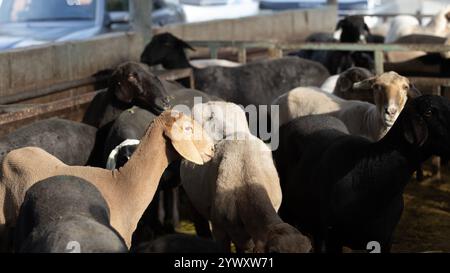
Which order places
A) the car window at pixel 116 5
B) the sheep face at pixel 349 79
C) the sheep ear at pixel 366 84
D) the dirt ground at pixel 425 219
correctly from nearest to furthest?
the dirt ground at pixel 425 219 → the sheep ear at pixel 366 84 → the sheep face at pixel 349 79 → the car window at pixel 116 5

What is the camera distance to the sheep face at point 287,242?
16.7 ft

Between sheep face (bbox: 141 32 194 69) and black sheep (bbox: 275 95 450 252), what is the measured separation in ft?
16.5

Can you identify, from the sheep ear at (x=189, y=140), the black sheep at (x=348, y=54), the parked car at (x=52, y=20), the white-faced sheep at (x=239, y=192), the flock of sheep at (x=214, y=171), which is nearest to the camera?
the flock of sheep at (x=214, y=171)

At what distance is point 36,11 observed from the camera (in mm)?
14148

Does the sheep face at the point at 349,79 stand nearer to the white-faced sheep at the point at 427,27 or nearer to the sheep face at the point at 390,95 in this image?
the sheep face at the point at 390,95

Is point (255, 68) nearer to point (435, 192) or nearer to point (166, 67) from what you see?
point (166, 67)

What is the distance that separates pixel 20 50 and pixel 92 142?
2.88 metres

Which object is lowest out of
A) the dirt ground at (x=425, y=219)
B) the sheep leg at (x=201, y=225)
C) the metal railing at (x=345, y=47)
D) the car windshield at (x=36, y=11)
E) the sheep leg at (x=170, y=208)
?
the dirt ground at (x=425, y=219)

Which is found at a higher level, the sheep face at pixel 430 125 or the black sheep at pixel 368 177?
the sheep face at pixel 430 125

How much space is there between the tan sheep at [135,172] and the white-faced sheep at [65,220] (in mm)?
449

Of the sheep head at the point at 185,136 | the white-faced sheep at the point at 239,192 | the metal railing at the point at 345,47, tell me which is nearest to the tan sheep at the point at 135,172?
the sheep head at the point at 185,136

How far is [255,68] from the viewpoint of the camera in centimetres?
1125

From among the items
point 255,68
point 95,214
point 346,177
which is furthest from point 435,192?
point 95,214

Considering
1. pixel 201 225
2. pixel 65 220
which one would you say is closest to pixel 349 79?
pixel 201 225
